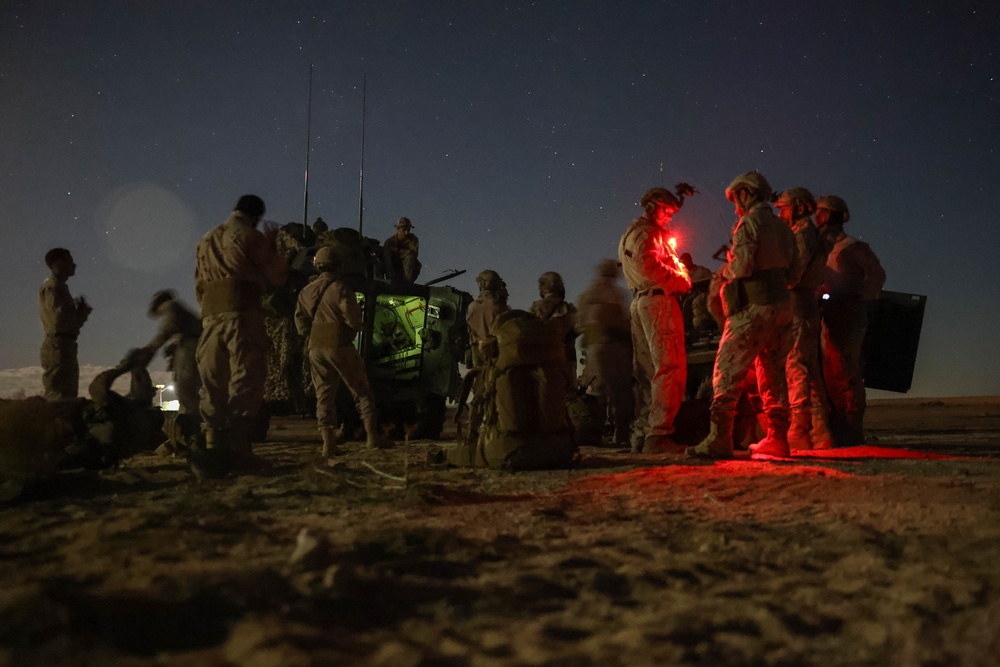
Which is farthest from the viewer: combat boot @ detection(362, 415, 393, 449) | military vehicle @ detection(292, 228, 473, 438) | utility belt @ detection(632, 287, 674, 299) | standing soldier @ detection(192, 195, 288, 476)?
military vehicle @ detection(292, 228, 473, 438)

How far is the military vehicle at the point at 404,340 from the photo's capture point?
9586 mm

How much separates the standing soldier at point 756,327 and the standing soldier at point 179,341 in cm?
467

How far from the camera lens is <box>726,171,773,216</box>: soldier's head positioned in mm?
5703

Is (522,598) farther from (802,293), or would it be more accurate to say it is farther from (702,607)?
(802,293)

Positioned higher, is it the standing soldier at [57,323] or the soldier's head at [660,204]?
the soldier's head at [660,204]

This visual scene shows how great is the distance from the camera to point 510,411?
4.99m

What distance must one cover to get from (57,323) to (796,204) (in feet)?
25.9

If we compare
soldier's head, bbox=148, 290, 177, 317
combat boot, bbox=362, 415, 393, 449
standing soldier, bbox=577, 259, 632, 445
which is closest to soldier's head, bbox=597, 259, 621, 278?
standing soldier, bbox=577, 259, 632, 445

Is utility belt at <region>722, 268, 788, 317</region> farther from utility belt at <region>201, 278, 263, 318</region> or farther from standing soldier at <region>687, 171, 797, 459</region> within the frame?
utility belt at <region>201, 278, 263, 318</region>

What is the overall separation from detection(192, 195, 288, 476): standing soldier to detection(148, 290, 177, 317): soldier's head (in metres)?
1.81

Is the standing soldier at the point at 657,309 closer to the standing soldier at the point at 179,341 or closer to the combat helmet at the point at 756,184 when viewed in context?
the combat helmet at the point at 756,184

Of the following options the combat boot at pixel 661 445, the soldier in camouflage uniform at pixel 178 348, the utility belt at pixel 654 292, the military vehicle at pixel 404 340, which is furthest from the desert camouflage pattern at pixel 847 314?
the soldier in camouflage uniform at pixel 178 348

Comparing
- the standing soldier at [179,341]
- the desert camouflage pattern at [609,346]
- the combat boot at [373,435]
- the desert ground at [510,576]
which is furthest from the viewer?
the desert camouflage pattern at [609,346]

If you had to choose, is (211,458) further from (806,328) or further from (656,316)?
(806,328)
